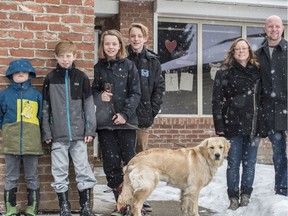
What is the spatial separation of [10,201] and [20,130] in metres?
0.77

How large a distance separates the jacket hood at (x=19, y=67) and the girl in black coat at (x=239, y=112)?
2.14m

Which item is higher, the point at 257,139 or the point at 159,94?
the point at 159,94

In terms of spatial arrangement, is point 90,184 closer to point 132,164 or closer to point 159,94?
point 132,164

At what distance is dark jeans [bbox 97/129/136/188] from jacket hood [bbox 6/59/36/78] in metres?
1.02

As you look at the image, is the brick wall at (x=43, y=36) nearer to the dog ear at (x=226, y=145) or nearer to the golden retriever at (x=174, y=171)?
the golden retriever at (x=174, y=171)

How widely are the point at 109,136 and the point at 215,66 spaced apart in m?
5.65

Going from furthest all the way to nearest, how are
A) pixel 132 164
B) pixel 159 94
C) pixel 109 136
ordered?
pixel 159 94
pixel 109 136
pixel 132 164

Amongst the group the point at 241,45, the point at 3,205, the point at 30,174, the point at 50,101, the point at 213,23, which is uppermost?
the point at 213,23

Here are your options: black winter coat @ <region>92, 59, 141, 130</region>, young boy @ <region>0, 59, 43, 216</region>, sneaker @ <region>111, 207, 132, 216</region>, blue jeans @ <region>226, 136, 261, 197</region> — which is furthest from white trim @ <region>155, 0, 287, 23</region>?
sneaker @ <region>111, 207, 132, 216</region>

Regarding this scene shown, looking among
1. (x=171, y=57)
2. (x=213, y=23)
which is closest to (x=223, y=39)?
(x=213, y=23)

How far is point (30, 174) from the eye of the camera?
5.04 m

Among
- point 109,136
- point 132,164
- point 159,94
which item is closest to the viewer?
point 132,164

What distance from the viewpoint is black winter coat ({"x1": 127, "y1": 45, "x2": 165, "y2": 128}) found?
218 inches

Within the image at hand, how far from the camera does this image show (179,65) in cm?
1023
